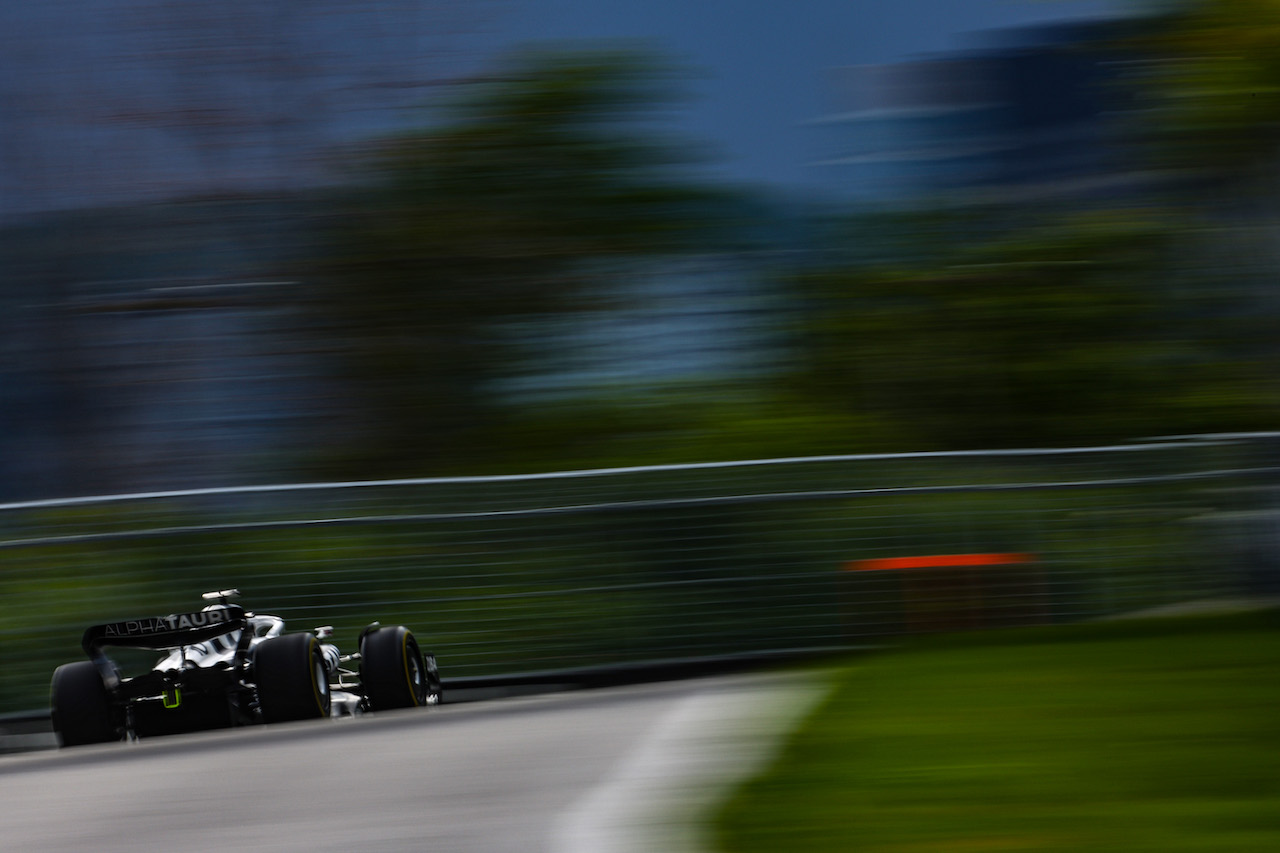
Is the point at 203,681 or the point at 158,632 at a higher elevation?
the point at 158,632

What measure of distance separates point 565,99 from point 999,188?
6.32 meters

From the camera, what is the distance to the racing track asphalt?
4789mm

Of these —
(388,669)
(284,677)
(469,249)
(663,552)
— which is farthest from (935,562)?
(469,249)

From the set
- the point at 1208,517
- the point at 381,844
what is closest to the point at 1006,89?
the point at 1208,517

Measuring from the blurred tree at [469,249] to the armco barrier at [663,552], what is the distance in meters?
7.38

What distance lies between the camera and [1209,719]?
18.0 feet

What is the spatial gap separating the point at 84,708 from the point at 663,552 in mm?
3283

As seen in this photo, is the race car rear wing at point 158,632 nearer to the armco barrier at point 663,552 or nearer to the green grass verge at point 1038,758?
the armco barrier at point 663,552

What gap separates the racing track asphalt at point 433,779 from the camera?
189 inches

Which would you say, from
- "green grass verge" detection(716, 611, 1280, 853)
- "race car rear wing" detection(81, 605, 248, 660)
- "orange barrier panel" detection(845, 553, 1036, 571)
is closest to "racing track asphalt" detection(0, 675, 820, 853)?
"green grass verge" detection(716, 611, 1280, 853)

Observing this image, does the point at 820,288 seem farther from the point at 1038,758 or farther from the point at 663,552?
the point at 1038,758

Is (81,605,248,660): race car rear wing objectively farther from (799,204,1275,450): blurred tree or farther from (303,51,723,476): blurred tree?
(799,204,1275,450): blurred tree

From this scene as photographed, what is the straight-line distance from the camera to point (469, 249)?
17891mm

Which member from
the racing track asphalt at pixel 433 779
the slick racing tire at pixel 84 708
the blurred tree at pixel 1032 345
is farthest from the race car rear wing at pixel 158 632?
the blurred tree at pixel 1032 345
